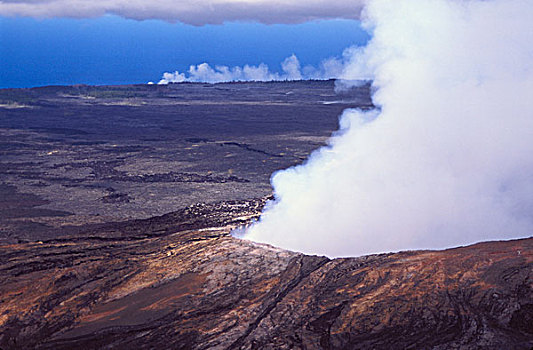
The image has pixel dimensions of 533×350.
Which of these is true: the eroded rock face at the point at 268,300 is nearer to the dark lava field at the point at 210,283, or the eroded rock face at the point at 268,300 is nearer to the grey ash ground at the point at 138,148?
the dark lava field at the point at 210,283

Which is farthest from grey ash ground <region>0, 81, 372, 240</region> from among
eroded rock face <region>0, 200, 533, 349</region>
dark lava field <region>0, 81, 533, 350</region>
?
eroded rock face <region>0, 200, 533, 349</region>

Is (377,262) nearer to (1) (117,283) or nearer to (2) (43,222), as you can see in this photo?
(1) (117,283)

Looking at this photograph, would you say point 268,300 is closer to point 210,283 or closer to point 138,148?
point 210,283

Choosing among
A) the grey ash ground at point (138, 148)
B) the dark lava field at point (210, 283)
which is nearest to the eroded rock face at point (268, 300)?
the dark lava field at point (210, 283)

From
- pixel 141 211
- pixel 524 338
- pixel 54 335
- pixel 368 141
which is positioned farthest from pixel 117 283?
pixel 368 141

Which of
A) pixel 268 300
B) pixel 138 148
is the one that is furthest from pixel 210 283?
pixel 138 148
